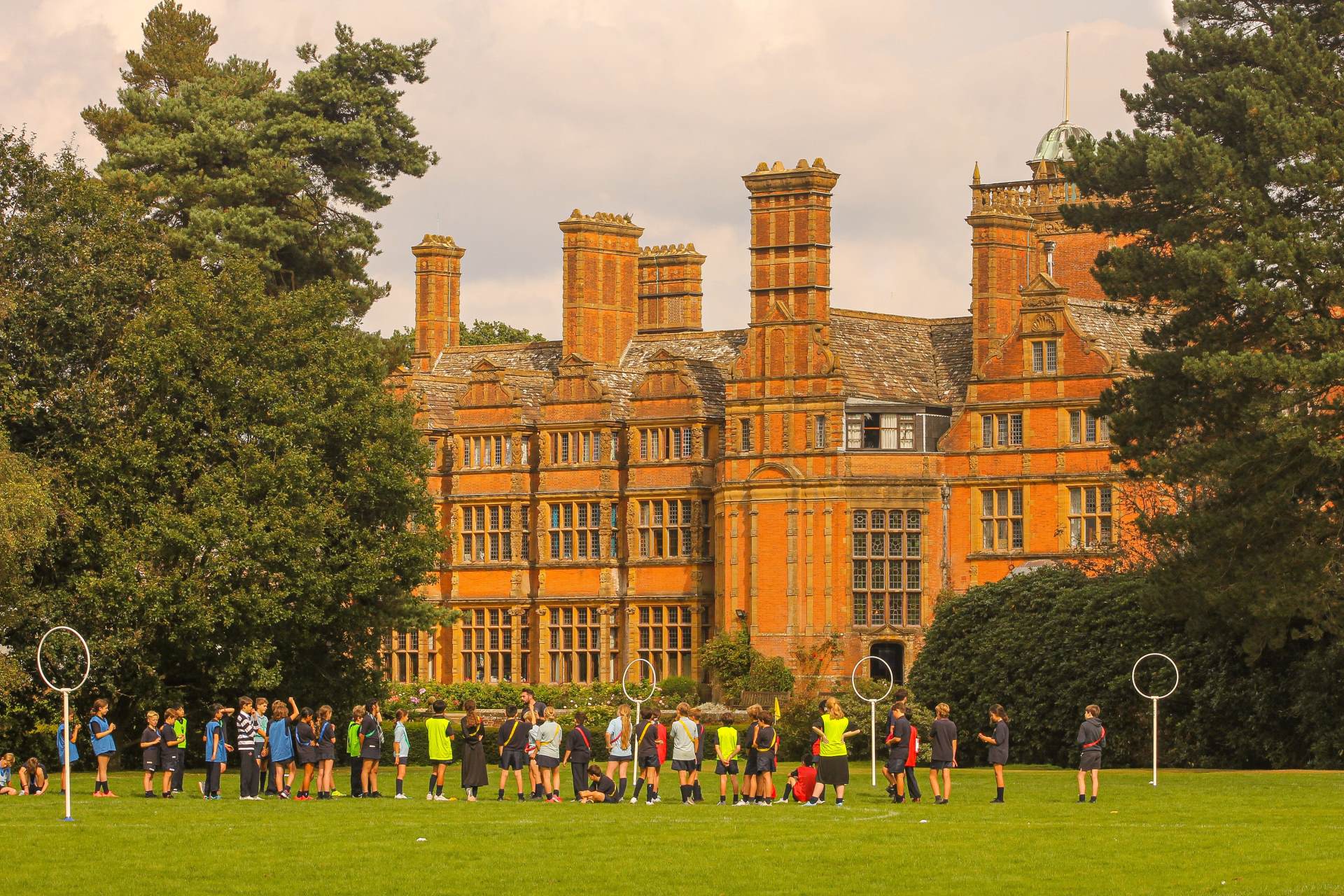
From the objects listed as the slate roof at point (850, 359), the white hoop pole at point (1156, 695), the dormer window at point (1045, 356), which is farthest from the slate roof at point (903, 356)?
the white hoop pole at point (1156, 695)

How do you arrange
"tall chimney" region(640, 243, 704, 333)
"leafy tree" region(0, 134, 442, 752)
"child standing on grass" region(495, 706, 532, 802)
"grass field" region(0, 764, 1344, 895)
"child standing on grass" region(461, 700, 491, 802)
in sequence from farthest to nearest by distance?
"tall chimney" region(640, 243, 704, 333)
"leafy tree" region(0, 134, 442, 752)
"child standing on grass" region(495, 706, 532, 802)
"child standing on grass" region(461, 700, 491, 802)
"grass field" region(0, 764, 1344, 895)

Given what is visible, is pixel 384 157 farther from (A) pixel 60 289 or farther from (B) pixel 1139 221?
(B) pixel 1139 221

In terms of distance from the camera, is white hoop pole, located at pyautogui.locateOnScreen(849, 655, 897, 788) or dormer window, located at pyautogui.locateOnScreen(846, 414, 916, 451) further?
dormer window, located at pyautogui.locateOnScreen(846, 414, 916, 451)

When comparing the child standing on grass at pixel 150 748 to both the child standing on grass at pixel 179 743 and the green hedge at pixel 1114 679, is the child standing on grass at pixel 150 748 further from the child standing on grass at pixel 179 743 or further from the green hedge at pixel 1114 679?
the green hedge at pixel 1114 679

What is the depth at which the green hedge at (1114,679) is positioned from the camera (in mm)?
42500

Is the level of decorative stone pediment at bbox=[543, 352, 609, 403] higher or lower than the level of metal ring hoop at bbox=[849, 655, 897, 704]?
higher

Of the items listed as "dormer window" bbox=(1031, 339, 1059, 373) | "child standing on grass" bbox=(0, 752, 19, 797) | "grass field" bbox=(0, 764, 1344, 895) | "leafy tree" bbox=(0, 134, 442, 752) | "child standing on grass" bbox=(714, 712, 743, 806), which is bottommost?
"grass field" bbox=(0, 764, 1344, 895)

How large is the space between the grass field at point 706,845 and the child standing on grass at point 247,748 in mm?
785

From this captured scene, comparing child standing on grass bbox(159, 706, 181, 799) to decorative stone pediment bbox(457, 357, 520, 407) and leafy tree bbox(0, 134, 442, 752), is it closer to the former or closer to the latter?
leafy tree bbox(0, 134, 442, 752)

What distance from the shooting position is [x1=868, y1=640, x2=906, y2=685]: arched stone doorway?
203 feet

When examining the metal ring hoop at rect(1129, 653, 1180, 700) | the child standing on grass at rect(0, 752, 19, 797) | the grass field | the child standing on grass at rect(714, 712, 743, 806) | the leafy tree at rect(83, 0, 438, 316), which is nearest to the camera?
the grass field

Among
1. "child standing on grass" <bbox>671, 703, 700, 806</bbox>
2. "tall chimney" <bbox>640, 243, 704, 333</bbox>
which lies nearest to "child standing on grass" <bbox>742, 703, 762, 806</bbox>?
"child standing on grass" <bbox>671, 703, 700, 806</bbox>

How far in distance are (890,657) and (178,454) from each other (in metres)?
23.6

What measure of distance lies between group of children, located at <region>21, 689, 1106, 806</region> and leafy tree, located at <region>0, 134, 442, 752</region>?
7685 millimetres
